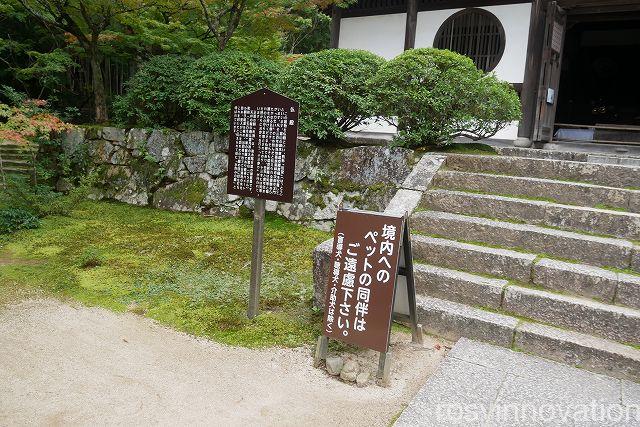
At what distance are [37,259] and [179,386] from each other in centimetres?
396

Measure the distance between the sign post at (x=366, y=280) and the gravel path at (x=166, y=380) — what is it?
0.33 metres

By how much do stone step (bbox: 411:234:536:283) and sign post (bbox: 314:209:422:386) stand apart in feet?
3.73

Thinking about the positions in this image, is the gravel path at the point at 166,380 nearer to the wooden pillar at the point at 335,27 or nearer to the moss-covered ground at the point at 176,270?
the moss-covered ground at the point at 176,270

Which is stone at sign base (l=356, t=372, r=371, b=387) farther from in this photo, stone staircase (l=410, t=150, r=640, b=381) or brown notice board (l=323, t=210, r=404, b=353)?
stone staircase (l=410, t=150, r=640, b=381)

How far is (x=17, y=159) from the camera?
10.7 metres

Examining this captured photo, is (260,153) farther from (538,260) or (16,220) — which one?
(16,220)

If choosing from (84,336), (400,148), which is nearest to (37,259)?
(84,336)

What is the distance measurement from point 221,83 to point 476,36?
5766mm

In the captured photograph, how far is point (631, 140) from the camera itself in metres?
10.8

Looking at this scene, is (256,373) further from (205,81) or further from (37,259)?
(205,81)

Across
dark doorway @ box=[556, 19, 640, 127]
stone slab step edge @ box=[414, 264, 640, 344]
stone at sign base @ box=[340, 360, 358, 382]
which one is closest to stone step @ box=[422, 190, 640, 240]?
stone slab step edge @ box=[414, 264, 640, 344]

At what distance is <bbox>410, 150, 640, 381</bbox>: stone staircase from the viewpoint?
3788mm

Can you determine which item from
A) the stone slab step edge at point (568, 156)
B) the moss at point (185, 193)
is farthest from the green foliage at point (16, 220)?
the stone slab step edge at point (568, 156)

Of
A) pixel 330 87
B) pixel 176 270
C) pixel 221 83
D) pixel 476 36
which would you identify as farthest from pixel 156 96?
pixel 476 36
